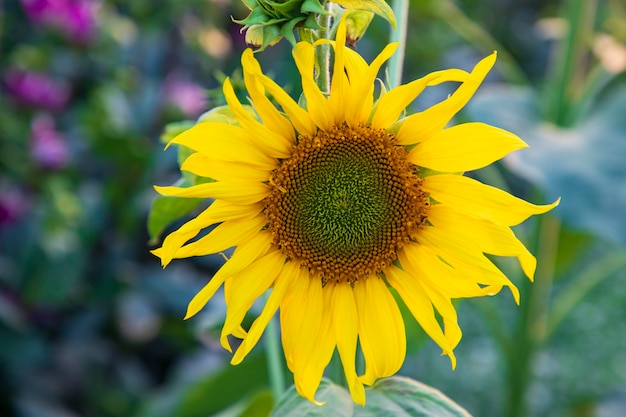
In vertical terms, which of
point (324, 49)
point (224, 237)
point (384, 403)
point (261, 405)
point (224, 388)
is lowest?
point (224, 388)

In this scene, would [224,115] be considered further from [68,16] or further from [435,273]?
[68,16]

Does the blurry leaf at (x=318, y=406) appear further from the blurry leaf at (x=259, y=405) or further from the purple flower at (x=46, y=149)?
the purple flower at (x=46, y=149)

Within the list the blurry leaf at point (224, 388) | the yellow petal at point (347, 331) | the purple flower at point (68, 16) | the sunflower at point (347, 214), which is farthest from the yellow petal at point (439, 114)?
the purple flower at point (68, 16)

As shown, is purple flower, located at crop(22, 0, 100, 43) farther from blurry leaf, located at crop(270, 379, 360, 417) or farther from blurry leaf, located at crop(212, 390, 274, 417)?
blurry leaf, located at crop(270, 379, 360, 417)

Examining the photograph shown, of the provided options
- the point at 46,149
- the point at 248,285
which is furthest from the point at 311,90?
the point at 46,149

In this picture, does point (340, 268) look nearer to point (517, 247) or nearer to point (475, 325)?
point (517, 247)
